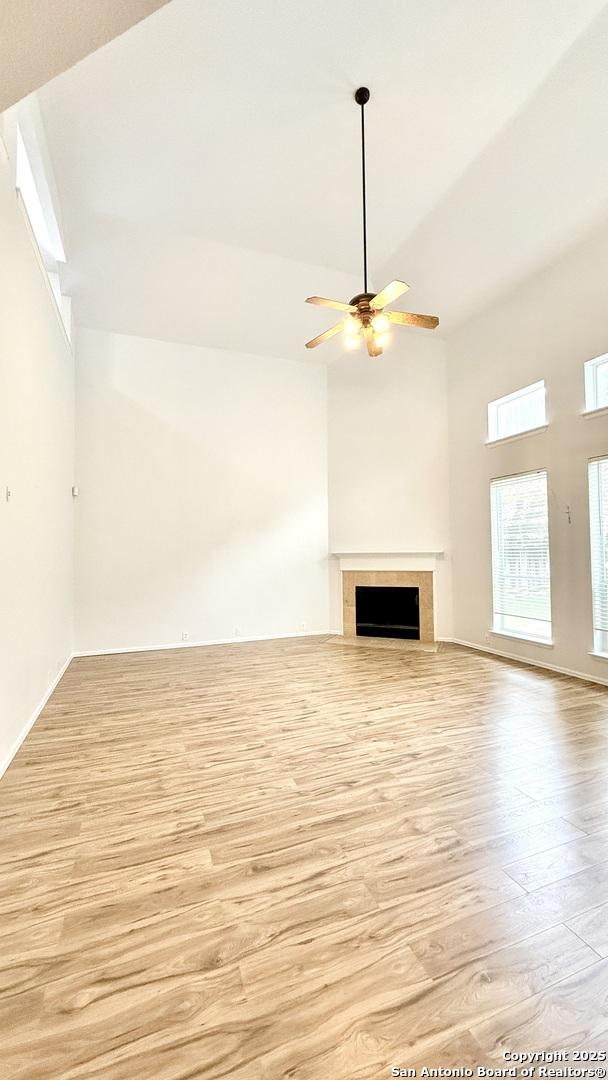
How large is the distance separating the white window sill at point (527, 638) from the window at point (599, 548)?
0.49 m

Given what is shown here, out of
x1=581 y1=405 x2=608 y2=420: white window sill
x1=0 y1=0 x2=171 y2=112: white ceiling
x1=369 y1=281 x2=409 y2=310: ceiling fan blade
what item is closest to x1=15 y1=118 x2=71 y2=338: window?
x1=0 y1=0 x2=171 y2=112: white ceiling

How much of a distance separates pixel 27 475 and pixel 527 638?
4991 mm

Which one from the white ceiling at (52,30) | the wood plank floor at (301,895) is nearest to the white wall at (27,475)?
the wood plank floor at (301,895)

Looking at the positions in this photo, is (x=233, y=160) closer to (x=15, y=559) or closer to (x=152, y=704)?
(x=15, y=559)

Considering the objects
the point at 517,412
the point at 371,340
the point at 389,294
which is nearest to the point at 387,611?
the point at 517,412

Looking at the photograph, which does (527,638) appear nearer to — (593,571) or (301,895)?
(593,571)

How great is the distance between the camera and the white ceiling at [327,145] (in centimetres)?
254

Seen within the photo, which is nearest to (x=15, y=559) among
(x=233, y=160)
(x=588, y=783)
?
(x=233, y=160)

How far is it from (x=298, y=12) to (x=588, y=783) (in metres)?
4.60

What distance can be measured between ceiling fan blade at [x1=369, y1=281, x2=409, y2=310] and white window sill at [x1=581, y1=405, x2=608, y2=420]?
7.37ft

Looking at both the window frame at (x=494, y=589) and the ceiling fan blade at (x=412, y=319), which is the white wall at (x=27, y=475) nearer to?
the ceiling fan blade at (x=412, y=319)

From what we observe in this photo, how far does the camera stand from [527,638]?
4.72m

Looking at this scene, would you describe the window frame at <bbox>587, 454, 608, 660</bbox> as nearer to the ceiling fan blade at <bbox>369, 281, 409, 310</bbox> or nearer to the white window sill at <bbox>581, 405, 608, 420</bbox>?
the white window sill at <bbox>581, 405, 608, 420</bbox>

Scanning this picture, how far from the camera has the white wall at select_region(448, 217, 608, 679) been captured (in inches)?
159
